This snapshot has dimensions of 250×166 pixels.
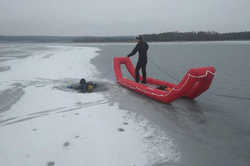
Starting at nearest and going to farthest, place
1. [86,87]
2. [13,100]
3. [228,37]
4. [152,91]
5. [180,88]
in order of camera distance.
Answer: [180,88] → [13,100] → [152,91] → [86,87] → [228,37]

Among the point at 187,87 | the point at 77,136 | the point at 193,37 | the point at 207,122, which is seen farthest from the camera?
the point at 193,37

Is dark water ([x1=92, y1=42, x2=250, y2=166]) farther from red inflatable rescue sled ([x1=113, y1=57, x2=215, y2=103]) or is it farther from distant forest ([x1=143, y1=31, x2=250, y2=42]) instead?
distant forest ([x1=143, y1=31, x2=250, y2=42])

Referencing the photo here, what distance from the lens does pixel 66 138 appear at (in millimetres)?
2367

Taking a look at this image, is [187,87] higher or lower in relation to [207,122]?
higher

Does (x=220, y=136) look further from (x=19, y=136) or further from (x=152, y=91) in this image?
(x=19, y=136)

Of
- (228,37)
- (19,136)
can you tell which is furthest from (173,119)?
(228,37)

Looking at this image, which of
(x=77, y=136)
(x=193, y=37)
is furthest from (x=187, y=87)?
(x=193, y=37)

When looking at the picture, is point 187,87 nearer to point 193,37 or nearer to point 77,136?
point 77,136

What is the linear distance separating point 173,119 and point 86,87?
8.02 ft

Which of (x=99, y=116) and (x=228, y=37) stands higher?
(x=228, y=37)

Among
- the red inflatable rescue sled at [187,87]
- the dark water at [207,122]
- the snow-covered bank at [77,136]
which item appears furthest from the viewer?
the red inflatable rescue sled at [187,87]

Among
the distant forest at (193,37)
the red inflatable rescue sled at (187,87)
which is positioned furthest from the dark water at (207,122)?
the distant forest at (193,37)

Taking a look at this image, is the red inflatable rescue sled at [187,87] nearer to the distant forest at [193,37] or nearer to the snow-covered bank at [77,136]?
the snow-covered bank at [77,136]

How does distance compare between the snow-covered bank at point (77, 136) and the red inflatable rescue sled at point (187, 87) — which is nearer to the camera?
the snow-covered bank at point (77, 136)
